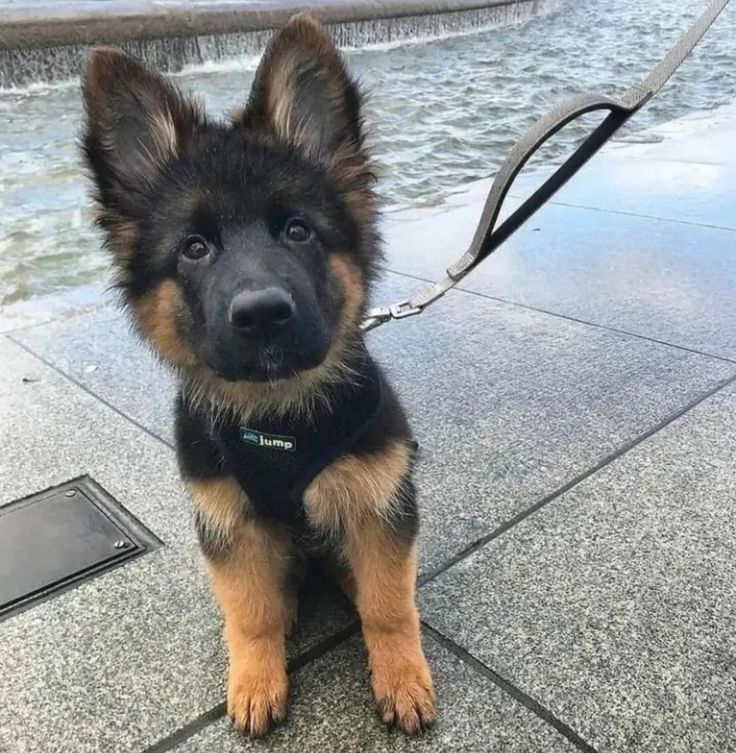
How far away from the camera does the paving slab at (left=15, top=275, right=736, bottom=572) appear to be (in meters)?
3.60

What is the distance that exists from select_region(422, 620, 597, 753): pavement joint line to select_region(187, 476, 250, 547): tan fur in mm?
778

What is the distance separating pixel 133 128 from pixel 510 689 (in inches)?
78.4

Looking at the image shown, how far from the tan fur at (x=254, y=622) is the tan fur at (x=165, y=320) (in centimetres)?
54

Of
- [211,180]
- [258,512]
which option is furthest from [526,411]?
[211,180]

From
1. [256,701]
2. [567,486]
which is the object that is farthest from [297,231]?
[567,486]

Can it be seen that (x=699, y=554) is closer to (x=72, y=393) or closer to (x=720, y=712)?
(x=720, y=712)

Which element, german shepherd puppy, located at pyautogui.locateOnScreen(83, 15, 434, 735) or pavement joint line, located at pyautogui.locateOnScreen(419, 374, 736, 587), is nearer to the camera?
german shepherd puppy, located at pyautogui.locateOnScreen(83, 15, 434, 735)

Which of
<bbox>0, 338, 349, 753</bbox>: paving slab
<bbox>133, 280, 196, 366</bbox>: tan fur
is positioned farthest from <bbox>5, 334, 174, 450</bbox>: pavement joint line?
<bbox>133, 280, 196, 366</bbox>: tan fur

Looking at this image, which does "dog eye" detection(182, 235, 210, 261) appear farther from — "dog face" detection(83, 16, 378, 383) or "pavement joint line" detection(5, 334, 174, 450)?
"pavement joint line" detection(5, 334, 174, 450)

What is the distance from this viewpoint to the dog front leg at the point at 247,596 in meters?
2.53

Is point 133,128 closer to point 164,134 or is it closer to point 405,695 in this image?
point 164,134

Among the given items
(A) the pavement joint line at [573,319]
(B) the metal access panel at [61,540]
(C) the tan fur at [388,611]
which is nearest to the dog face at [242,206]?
(C) the tan fur at [388,611]

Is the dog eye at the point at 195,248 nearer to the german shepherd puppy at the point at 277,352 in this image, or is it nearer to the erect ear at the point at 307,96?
the german shepherd puppy at the point at 277,352

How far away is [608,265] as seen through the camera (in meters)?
5.93
